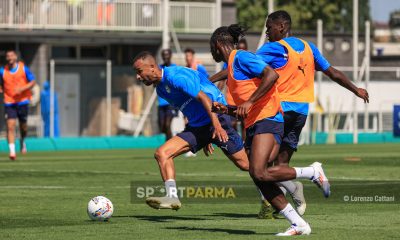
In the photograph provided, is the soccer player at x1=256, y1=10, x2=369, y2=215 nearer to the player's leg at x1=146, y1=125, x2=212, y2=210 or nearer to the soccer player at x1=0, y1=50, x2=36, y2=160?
the player's leg at x1=146, y1=125, x2=212, y2=210

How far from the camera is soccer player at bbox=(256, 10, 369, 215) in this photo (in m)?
13.5

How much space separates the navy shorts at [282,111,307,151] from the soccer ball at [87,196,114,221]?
2.19 m

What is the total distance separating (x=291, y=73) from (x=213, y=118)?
1.33 metres

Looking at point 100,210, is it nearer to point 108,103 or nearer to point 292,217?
point 292,217

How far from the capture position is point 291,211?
11.5 metres

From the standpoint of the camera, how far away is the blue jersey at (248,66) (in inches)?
467

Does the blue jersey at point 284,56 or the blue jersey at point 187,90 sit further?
the blue jersey at point 284,56

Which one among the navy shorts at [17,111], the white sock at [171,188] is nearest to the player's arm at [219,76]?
the white sock at [171,188]

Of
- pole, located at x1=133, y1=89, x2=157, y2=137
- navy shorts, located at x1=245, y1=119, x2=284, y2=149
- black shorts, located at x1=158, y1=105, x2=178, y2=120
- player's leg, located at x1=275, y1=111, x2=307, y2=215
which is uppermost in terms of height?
navy shorts, located at x1=245, y1=119, x2=284, y2=149

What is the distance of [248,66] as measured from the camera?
12.0 metres

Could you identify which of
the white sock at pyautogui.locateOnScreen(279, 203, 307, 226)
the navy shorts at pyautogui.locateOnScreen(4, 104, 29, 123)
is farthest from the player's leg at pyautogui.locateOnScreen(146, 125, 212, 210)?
the navy shorts at pyautogui.locateOnScreen(4, 104, 29, 123)

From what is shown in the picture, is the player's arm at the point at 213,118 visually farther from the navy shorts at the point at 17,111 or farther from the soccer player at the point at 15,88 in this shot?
the navy shorts at the point at 17,111

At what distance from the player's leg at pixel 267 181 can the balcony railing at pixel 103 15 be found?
3169 centimetres

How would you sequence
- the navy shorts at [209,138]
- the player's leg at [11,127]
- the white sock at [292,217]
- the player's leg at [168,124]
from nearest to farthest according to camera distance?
the white sock at [292,217] → the navy shorts at [209,138] → the player's leg at [11,127] → the player's leg at [168,124]
